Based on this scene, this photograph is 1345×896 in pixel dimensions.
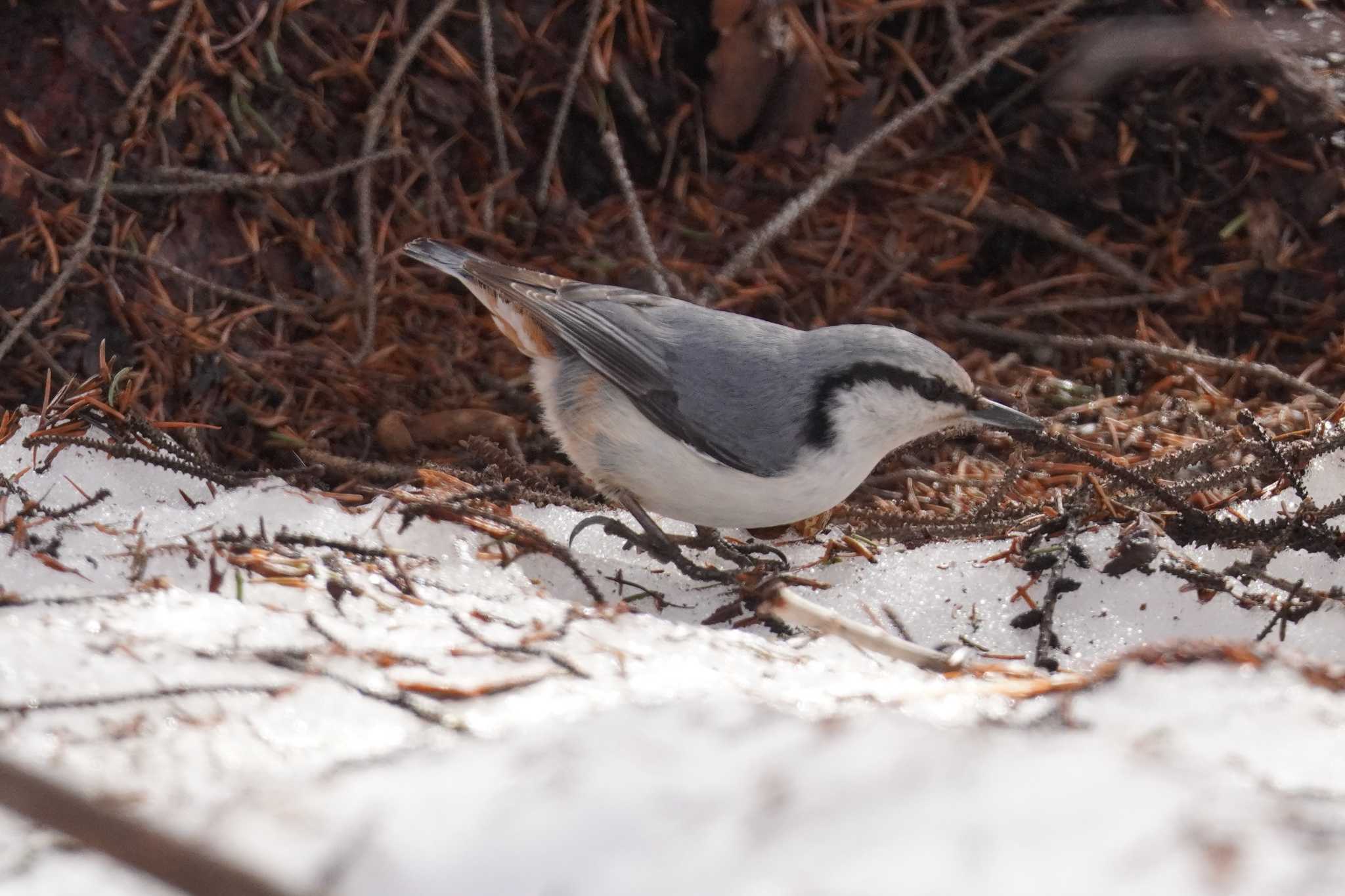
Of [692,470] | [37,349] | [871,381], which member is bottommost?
[37,349]

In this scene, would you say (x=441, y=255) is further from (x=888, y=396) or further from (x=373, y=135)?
(x=888, y=396)

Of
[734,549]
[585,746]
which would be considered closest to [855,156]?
[734,549]

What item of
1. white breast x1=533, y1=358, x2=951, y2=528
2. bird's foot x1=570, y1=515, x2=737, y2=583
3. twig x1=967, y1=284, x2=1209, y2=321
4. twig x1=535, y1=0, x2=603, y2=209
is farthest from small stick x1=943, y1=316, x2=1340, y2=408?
bird's foot x1=570, y1=515, x2=737, y2=583

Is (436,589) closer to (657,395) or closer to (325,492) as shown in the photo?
(325,492)

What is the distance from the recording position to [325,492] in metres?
2.53

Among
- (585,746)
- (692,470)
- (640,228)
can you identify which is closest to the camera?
(585,746)

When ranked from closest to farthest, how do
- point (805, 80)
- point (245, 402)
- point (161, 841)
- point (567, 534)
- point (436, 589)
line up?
point (161, 841), point (436, 589), point (567, 534), point (245, 402), point (805, 80)

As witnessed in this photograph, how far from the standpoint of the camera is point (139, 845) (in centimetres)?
64

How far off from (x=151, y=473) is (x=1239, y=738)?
2063 millimetres

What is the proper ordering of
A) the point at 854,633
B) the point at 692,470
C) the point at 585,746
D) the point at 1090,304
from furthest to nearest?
the point at 1090,304 < the point at 692,470 < the point at 854,633 < the point at 585,746

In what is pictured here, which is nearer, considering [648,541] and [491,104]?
[648,541]

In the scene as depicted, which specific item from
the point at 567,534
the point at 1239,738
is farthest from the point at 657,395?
the point at 1239,738

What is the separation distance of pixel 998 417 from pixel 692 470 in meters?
0.65

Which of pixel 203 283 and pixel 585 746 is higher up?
pixel 585 746
